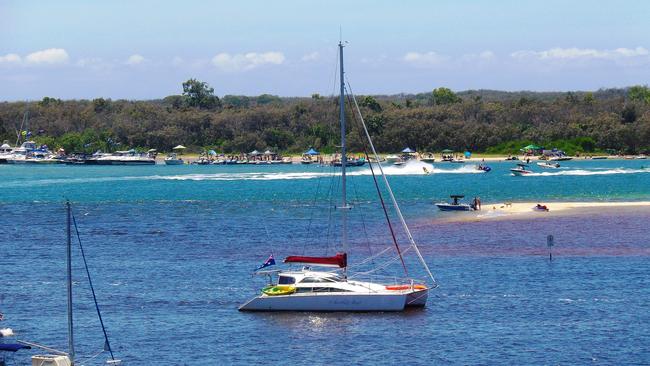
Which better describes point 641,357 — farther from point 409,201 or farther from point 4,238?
point 409,201

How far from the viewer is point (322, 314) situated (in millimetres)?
64688

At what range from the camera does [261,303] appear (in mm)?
65625

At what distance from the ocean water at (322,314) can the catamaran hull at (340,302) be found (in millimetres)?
548

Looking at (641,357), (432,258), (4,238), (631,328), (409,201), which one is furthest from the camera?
(409,201)

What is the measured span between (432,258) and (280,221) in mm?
33767

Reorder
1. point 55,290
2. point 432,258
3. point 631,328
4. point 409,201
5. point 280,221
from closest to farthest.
Answer: point 631,328
point 55,290
point 432,258
point 280,221
point 409,201

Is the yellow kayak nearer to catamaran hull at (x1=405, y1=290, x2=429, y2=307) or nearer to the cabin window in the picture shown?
the cabin window

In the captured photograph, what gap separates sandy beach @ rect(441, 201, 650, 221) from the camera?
393ft

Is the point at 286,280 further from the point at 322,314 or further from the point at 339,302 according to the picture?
the point at 339,302

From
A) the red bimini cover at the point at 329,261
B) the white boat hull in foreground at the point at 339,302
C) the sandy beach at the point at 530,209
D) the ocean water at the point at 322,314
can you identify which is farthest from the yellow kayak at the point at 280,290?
the sandy beach at the point at 530,209

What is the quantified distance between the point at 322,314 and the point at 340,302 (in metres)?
1.21

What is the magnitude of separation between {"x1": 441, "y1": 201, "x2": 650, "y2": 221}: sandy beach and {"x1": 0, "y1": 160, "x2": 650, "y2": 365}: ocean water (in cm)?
265

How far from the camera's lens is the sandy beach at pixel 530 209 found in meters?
120

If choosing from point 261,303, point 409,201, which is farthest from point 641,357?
point 409,201
